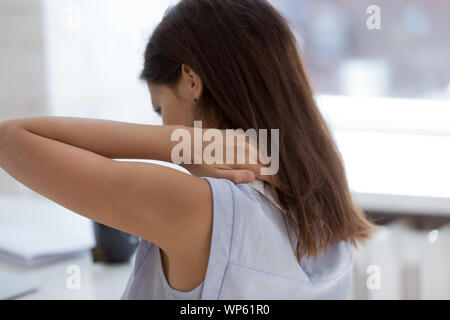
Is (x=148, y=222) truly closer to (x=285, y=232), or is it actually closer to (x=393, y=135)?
(x=285, y=232)

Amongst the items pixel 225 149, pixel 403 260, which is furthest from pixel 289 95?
pixel 403 260

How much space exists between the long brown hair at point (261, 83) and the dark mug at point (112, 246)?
0.47 meters

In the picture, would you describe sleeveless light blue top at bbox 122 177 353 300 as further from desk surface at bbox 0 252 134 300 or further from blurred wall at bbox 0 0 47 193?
blurred wall at bbox 0 0 47 193

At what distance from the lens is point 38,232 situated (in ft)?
4.34

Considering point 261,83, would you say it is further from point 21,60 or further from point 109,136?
point 21,60

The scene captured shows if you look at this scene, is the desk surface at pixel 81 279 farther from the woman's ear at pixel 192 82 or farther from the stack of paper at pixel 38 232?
the woman's ear at pixel 192 82

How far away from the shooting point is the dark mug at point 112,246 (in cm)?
116

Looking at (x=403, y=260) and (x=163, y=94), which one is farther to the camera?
(x=403, y=260)

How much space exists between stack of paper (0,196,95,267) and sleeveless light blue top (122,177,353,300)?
0.43 metres

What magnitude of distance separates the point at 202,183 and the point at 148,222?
9cm

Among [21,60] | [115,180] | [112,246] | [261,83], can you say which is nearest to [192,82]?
[261,83]

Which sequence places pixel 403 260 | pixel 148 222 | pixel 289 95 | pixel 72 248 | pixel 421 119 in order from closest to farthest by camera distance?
pixel 148 222, pixel 289 95, pixel 72 248, pixel 403 260, pixel 421 119

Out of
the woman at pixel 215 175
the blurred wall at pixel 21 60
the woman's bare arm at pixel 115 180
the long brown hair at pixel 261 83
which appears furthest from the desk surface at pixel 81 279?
the blurred wall at pixel 21 60

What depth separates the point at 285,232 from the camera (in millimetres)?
781
